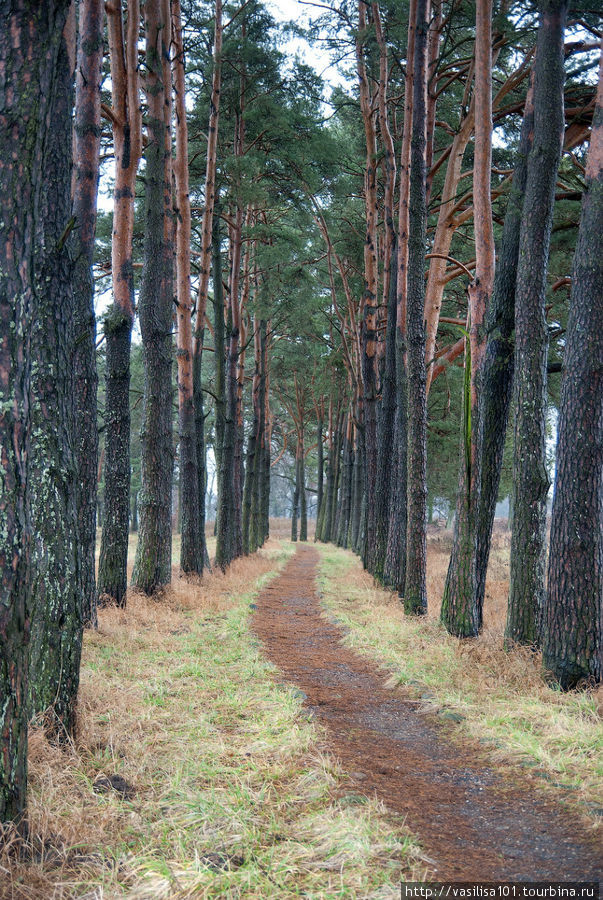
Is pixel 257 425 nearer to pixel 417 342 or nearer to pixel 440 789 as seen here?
pixel 417 342

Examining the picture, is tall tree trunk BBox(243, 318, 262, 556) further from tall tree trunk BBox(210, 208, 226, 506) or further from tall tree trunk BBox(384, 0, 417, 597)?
tall tree trunk BBox(384, 0, 417, 597)

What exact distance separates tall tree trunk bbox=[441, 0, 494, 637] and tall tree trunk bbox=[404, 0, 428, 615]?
149 cm

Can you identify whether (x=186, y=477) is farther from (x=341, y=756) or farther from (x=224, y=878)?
(x=224, y=878)

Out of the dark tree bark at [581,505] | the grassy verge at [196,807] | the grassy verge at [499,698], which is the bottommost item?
the grassy verge at [499,698]

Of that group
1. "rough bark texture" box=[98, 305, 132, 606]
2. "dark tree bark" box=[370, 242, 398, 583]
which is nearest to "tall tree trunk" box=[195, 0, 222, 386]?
"dark tree bark" box=[370, 242, 398, 583]

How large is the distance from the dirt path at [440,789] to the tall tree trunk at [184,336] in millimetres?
7065

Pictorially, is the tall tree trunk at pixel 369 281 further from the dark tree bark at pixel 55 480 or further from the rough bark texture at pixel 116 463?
the dark tree bark at pixel 55 480

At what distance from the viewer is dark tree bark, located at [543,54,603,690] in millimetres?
6496

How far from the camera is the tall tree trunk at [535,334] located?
295 inches

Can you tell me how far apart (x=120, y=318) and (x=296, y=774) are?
6987 millimetres

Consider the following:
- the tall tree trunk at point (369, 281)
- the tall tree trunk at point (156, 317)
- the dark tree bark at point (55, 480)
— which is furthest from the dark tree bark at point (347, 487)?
the dark tree bark at point (55, 480)

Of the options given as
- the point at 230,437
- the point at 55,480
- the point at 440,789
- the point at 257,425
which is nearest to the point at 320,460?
the point at 257,425

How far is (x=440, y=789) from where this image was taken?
4.22 metres

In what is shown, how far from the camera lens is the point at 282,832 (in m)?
3.42
